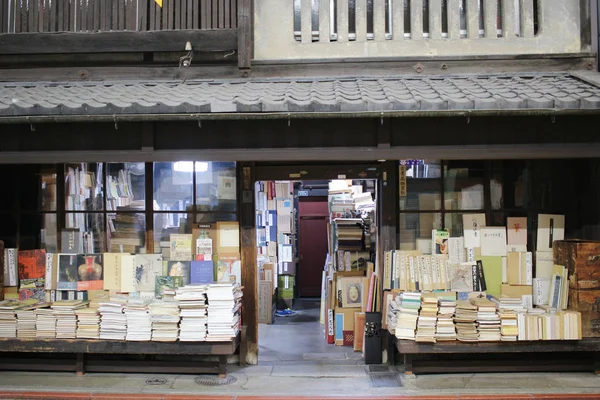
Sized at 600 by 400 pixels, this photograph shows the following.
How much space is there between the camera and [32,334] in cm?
821

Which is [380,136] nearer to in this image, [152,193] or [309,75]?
[309,75]

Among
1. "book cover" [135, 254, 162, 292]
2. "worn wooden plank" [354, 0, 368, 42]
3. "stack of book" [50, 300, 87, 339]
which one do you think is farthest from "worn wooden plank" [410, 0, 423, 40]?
"stack of book" [50, 300, 87, 339]

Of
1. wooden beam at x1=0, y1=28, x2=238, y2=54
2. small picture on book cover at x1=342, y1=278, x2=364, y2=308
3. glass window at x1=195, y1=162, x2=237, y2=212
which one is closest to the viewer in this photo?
wooden beam at x1=0, y1=28, x2=238, y2=54

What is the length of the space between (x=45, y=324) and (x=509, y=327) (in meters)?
6.81

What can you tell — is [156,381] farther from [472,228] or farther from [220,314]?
[472,228]

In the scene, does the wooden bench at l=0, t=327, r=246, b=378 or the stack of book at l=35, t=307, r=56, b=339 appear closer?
the wooden bench at l=0, t=327, r=246, b=378

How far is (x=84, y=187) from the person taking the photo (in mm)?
9016

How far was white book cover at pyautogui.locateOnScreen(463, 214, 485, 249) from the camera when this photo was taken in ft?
28.5

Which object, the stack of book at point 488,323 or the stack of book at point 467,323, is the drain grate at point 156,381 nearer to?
the stack of book at point 467,323

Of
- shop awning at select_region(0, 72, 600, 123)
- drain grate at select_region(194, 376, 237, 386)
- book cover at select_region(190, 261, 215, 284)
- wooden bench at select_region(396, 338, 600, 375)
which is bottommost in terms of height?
drain grate at select_region(194, 376, 237, 386)

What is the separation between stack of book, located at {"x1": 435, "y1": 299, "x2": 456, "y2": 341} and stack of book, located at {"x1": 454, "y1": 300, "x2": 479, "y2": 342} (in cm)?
8

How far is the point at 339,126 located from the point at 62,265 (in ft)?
16.4

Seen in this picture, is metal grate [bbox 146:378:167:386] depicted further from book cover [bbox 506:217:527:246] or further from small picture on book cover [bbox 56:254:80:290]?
book cover [bbox 506:217:527:246]

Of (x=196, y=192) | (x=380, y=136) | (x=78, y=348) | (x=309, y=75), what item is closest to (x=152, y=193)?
(x=196, y=192)
